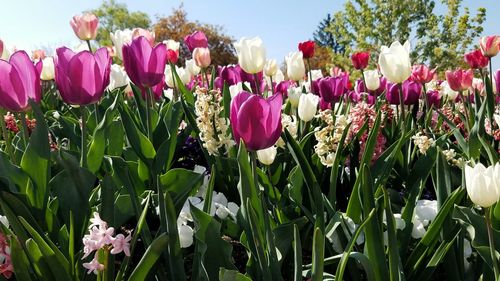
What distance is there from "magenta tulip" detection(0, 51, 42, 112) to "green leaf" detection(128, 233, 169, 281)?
54 centimetres

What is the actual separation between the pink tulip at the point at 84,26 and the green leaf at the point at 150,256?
7.71ft

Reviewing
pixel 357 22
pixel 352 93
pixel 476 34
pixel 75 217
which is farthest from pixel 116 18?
pixel 75 217

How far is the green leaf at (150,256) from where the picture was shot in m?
0.99

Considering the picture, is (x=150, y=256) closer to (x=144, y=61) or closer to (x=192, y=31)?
(x=144, y=61)

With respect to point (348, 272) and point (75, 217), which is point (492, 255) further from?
point (75, 217)

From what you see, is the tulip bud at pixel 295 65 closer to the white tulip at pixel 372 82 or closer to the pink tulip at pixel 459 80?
the white tulip at pixel 372 82

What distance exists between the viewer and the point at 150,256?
1.02 meters

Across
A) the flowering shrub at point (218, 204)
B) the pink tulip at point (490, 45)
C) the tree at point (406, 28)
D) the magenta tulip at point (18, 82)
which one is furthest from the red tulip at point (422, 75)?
the tree at point (406, 28)

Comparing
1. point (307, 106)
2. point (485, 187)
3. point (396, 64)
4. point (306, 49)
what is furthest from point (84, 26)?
point (485, 187)

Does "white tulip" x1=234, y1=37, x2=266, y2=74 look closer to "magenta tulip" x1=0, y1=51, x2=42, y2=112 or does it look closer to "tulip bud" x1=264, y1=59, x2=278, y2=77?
"tulip bud" x1=264, y1=59, x2=278, y2=77

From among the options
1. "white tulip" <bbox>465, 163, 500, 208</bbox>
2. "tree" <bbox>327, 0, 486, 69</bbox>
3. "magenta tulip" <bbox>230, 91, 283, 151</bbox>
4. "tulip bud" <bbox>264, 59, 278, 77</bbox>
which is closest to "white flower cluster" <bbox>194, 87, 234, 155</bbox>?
"magenta tulip" <bbox>230, 91, 283, 151</bbox>

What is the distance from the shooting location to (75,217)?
1285mm

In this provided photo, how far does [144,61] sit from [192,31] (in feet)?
99.7

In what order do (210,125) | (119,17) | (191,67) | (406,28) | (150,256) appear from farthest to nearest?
(119,17) < (406,28) < (191,67) < (210,125) < (150,256)
